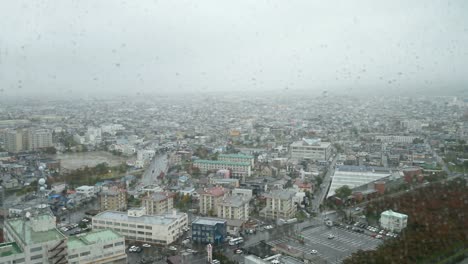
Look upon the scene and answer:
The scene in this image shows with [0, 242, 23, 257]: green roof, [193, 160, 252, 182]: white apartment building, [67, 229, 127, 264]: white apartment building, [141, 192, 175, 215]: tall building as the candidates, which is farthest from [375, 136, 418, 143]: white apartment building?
[0, 242, 23, 257]: green roof

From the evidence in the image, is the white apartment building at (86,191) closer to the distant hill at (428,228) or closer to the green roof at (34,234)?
the green roof at (34,234)

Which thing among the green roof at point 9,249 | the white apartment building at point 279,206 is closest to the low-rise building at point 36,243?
the green roof at point 9,249

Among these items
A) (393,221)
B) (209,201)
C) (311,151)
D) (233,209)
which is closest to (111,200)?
(209,201)

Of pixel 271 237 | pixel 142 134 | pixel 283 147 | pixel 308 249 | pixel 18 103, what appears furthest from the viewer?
pixel 142 134

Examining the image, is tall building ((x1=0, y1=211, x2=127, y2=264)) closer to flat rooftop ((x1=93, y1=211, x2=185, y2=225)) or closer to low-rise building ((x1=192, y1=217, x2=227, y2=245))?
flat rooftop ((x1=93, y1=211, x2=185, y2=225))

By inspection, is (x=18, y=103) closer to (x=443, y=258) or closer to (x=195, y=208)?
(x=195, y=208)

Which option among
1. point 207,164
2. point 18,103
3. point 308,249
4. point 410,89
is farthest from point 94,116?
point 308,249
